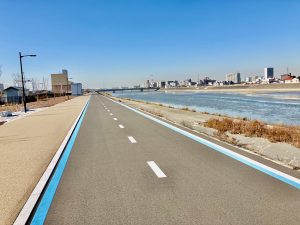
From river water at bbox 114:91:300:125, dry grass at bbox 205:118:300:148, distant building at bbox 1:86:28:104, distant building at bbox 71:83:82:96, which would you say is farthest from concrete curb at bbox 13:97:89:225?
distant building at bbox 71:83:82:96

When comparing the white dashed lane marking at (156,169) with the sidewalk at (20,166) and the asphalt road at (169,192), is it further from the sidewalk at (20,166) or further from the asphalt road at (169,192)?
the sidewalk at (20,166)

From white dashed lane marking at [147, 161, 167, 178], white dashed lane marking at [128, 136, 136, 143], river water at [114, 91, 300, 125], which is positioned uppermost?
white dashed lane marking at [147, 161, 167, 178]

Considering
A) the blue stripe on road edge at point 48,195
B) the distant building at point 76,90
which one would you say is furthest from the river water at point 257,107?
the distant building at point 76,90

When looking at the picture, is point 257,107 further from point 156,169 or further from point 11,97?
point 11,97

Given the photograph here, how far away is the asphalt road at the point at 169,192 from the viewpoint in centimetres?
492

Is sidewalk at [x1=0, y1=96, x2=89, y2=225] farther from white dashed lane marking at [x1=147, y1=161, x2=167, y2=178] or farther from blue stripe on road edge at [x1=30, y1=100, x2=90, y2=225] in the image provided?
white dashed lane marking at [x1=147, y1=161, x2=167, y2=178]

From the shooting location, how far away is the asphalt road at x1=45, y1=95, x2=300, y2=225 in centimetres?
492

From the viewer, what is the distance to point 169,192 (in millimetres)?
6125

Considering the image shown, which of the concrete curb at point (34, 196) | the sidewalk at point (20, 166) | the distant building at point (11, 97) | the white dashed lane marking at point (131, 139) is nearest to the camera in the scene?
the concrete curb at point (34, 196)

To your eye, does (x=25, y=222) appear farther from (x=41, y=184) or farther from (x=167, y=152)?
(x=167, y=152)

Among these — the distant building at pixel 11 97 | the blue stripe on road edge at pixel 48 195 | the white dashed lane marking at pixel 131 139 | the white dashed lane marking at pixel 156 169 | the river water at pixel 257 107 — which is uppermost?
the distant building at pixel 11 97

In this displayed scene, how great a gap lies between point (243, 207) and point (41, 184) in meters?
3.99

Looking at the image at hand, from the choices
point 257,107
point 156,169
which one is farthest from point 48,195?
point 257,107

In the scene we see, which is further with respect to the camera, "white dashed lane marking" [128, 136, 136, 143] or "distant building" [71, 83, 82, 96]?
"distant building" [71, 83, 82, 96]
